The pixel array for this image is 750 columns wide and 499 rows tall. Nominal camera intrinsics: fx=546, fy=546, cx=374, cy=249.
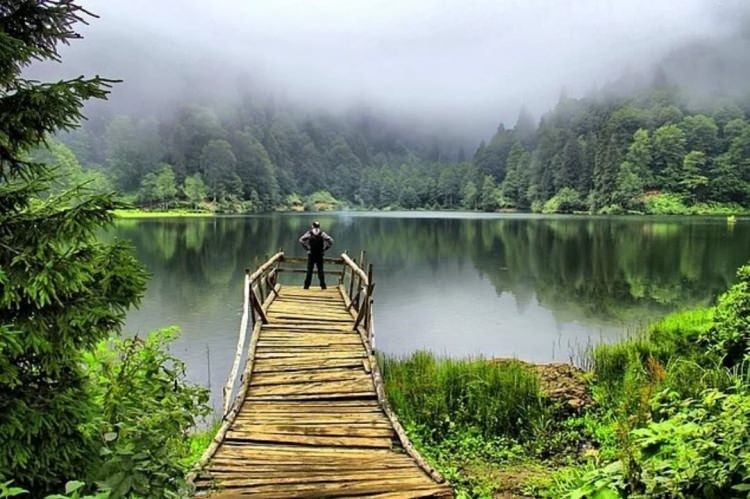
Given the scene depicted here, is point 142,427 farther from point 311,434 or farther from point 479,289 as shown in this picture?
point 479,289

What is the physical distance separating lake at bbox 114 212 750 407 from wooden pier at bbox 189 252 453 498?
9.96 feet

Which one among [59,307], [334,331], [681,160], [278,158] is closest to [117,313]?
[59,307]

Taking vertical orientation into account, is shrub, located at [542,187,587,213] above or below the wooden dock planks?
above

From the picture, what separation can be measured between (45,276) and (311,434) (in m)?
4.76

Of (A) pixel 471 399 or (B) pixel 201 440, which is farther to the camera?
(A) pixel 471 399

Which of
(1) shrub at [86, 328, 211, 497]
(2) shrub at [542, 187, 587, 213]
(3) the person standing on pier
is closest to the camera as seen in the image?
(1) shrub at [86, 328, 211, 497]

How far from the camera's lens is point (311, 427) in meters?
7.18

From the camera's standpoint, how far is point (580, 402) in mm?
9984

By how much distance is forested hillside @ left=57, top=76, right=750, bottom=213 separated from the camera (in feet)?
353

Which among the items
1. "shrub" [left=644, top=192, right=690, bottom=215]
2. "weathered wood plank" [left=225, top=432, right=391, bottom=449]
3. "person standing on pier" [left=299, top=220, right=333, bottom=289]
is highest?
"shrub" [left=644, top=192, right=690, bottom=215]

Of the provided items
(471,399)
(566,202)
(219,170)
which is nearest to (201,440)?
(471,399)

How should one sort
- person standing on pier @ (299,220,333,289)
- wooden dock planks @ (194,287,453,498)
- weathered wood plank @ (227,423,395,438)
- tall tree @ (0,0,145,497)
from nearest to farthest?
tall tree @ (0,0,145,497), wooden dock planks @ (194,287,453,498), weathered wood plank @ (227,423,395,438), person standing on pier @ (299,220,333,289)

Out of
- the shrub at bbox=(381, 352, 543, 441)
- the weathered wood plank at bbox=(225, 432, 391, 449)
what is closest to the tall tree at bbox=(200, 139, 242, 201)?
the shrub at bbox=(381, 352, 543, 441)

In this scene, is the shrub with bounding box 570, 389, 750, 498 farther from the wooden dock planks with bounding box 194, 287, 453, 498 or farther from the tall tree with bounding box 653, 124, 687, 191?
the tall tree with bounding box 653, 124, 687, 191
